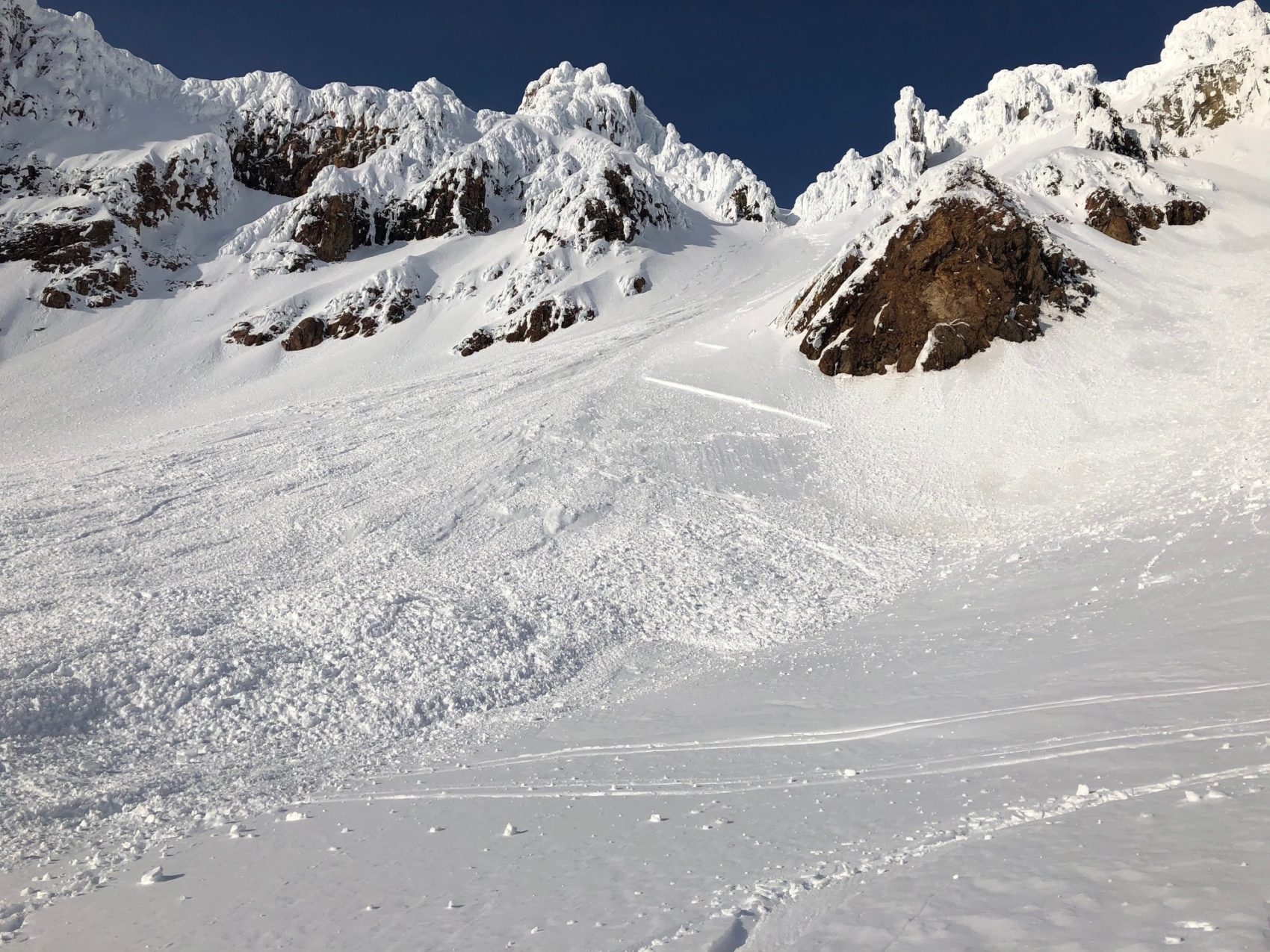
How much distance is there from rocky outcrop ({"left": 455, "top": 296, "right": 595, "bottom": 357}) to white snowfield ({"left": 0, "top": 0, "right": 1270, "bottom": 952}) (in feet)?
27.0

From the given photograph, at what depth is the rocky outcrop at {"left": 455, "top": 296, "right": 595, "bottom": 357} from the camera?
169 ft

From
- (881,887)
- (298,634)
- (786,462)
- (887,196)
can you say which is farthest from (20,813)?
(887,196)

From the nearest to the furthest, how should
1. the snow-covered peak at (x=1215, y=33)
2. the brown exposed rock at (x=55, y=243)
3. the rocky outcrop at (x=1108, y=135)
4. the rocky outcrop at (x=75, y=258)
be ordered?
the rocky outcrop at (x=1108, y=135) → the rocky outcrop at (x=75, y=258) → the brown exposed rock at (x=55, y=243) → the snow-covered peak at (x=1215, y=33)

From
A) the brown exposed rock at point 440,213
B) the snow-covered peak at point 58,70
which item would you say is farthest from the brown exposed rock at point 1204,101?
the snow-covered peak at point 58,70

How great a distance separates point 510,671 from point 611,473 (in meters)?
11.3

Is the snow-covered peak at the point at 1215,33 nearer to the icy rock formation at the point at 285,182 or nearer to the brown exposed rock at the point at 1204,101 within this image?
the brown exposed rock at the point at 1204,101

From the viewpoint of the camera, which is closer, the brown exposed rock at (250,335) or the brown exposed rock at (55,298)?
the brown exposed rock at (250,335)

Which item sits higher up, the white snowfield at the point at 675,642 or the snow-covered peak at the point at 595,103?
the snow-covered peak at the point at 595,103

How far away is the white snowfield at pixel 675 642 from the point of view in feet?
19.6

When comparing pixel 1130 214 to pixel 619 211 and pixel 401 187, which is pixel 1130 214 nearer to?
pixel 619 211

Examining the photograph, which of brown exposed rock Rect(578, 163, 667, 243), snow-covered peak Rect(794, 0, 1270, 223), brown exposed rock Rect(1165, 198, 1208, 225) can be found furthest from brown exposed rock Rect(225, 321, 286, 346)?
snow-covered peak Rect(794, 0, 1270, 223)

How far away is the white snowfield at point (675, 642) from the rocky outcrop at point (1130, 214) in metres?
1.21

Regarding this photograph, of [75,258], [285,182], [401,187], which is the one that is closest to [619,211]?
[401,187]

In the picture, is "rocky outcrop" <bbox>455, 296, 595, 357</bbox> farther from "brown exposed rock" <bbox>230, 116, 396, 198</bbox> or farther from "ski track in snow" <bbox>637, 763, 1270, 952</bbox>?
"ski track in snow" <bbox>637, 763, 1270, 952</bbox>
